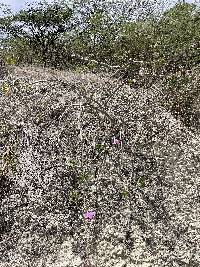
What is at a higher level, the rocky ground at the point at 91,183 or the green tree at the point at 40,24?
the rocky ground at the point at 91,183

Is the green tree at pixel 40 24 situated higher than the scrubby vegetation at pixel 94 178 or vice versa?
the scrubby vegetation at pixel 94 178

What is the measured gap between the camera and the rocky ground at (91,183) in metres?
3.33

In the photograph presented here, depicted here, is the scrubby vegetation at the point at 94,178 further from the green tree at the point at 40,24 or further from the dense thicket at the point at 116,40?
the green tree at the point at 40,24

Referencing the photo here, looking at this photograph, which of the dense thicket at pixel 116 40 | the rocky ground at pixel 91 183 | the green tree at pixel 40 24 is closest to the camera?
the rocky ground at pixel 91 183

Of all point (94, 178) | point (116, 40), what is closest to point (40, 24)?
point (116, 40)

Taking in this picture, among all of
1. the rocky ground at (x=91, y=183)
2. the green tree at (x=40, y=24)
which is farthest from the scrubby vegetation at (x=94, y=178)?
the green tree at (x=40, y=24)

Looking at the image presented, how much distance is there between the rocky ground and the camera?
333 centimetres

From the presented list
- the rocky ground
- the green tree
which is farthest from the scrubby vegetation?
the green tree

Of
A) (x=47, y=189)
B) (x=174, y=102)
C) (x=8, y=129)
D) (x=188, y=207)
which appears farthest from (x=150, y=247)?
(x=174, y=102)

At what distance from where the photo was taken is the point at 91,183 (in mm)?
3613

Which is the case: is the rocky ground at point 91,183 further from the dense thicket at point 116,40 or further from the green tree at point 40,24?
the green tree at point 40,24

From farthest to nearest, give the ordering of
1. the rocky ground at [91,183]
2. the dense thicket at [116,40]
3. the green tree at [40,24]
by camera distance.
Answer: the green tree at [40,24] → the dense thicket at [116,40] → the rocky ground at [91,183]

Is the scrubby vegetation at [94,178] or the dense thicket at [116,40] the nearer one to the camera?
the scrubby vegetation at [94,178]

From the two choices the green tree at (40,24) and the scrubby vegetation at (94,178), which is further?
the green tree at (40,24)
